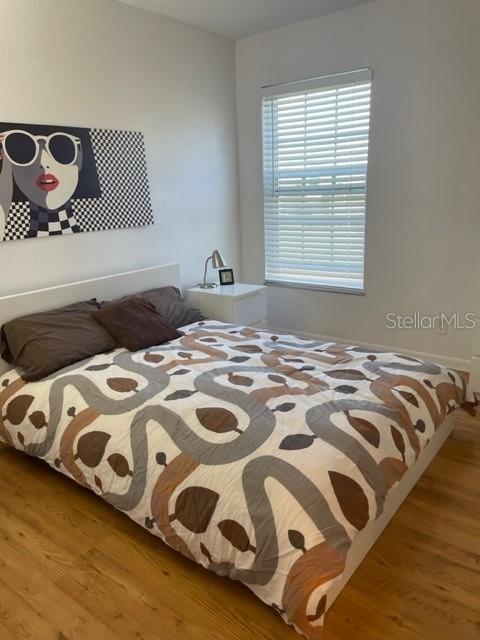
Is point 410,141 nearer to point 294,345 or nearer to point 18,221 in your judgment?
point 294,345

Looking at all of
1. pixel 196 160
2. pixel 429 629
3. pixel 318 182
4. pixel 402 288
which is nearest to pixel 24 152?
pixel 196 160

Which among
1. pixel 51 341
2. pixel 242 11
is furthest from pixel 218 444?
pixel 242 11

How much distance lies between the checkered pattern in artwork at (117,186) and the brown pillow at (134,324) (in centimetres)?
62

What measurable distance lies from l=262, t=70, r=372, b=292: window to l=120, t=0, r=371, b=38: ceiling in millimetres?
448

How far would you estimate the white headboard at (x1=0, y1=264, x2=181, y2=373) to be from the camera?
2.77 meters

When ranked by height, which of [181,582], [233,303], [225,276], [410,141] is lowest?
[181,582]

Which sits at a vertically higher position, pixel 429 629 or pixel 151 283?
pixel 151 283

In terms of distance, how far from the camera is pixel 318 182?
3.99m

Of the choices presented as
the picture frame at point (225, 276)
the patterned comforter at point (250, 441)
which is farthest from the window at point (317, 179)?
the patterned comforter at point (250, 441)

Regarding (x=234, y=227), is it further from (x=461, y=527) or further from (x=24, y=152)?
(x=461, y=527)

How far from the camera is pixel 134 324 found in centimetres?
293

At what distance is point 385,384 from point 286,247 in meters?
2.27

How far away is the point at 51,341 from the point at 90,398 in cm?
52

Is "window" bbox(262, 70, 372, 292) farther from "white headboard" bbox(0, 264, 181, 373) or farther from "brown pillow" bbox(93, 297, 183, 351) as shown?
"brown pillow" bbox(93, 297, 183, 351)
